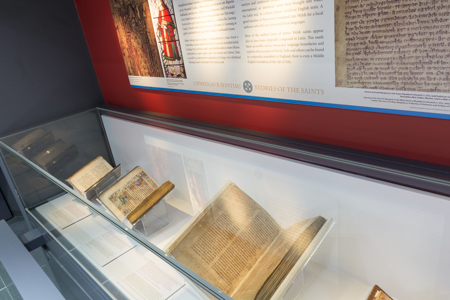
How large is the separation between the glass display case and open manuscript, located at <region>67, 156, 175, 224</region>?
1 cm

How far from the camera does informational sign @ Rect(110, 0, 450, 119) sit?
124 centimetres

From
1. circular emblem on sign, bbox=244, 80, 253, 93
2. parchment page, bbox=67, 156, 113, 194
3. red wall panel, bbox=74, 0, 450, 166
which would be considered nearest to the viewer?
red wall panel, bbox=74, 0, 450, 166

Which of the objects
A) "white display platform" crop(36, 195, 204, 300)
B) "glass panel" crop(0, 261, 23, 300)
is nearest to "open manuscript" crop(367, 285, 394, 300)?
"white display platform" crop(36, 195, 204, 300)

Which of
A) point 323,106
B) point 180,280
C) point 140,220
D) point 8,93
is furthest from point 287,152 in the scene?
point 8,93

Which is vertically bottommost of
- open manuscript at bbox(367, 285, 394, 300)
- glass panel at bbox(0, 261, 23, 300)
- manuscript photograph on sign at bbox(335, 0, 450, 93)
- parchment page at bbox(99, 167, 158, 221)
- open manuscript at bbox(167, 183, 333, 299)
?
glass panel at bbox(0, 261, 23, 300)

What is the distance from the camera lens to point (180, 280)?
818 mm

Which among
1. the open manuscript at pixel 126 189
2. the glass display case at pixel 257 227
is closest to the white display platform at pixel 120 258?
the glass display case at pixel 257 227

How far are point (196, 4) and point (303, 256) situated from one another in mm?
1579

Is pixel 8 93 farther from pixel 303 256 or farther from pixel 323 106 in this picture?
pixel 303 256

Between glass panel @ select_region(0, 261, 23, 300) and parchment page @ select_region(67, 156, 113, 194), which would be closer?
parchment page @ select_region(67, 156, 113, 194)

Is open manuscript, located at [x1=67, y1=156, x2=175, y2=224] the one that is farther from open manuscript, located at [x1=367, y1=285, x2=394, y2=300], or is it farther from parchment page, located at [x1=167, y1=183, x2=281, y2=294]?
open manuscript, located at [x1=367, y1=285, x2=394, y2=300]

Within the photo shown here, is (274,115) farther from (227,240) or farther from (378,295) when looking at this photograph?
(378,295)

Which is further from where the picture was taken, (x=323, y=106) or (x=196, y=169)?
(x=323, y=106)

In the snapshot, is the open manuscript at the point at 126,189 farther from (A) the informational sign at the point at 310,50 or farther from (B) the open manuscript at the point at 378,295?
(B) the open manuscript at the point at 378,295
